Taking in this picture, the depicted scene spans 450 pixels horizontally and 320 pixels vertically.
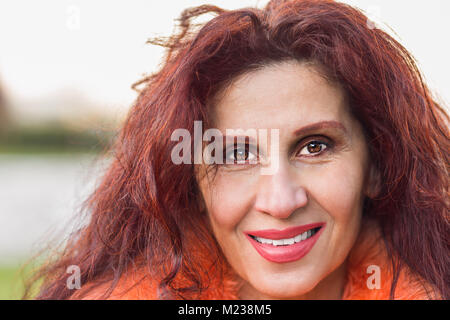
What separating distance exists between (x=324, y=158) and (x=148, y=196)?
54cm

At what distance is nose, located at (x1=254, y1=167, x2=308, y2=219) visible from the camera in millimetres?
1374

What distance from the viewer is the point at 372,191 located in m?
1.59

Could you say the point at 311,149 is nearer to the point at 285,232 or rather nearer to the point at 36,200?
the point at 285,232

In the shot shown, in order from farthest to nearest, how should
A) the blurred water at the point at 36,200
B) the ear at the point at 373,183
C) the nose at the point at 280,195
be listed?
the blurred water at the point at 36,200
the ear at the point at 373,183
the nose at the point at 280,195

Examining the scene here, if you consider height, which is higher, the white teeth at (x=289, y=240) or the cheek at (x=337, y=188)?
the cheek at (x=337, y=188)

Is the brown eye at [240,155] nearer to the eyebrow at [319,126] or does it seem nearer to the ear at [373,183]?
the eyebrow at [319,126]

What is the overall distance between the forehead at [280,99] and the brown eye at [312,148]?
8cm

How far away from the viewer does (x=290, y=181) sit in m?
1.41

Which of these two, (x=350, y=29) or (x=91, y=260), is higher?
(x=350, y=29)

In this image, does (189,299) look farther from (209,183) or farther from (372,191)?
(372,191)

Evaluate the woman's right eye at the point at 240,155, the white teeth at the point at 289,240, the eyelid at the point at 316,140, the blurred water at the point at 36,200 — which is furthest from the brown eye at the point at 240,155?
the blurred water at the point at 36,200

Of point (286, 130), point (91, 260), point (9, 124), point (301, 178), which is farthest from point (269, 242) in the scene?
point (9, 124)

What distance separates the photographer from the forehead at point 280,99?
1397mm

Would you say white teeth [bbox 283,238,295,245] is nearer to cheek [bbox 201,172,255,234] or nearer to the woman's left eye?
cheek [bbox 201,172,255,234]
